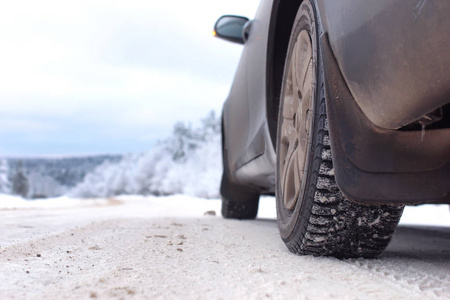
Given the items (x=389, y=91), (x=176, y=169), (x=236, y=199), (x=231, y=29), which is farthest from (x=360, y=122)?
(x=176, y=169)

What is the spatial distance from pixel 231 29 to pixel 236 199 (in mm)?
1913

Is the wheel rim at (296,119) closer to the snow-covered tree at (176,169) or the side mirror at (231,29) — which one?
the side mirror at (231,29)

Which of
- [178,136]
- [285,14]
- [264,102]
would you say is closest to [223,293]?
[264,102]

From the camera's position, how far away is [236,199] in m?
4.82

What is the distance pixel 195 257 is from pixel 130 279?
21.4 inches

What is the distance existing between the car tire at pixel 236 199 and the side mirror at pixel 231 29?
1.42 metres

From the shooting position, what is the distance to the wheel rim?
187 centimetres

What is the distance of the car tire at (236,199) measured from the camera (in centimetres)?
474

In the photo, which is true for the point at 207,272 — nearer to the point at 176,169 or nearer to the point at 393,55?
the point at 393,55

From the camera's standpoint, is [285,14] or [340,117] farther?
[285,14]

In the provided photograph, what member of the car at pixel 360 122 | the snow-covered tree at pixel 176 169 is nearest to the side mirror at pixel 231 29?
the car at pixel 360 122

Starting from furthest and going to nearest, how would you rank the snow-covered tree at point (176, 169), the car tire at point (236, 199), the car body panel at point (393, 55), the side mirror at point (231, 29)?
the snow-covered tree at point (176, 169)
the car tire at point (236, 199)
the side mirror at point (231, 29)
the car body panel at point (393, 55)

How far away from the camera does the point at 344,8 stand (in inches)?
58.2

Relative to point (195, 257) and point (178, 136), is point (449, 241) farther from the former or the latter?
point (178, 136)
